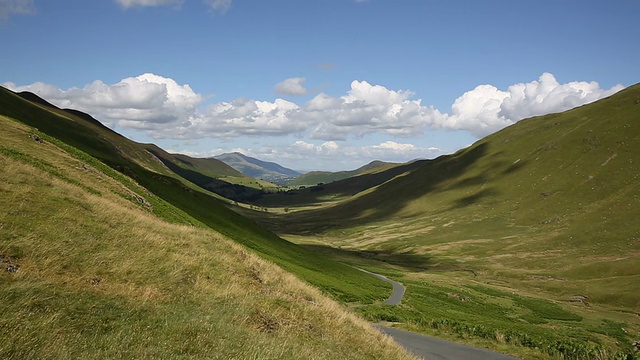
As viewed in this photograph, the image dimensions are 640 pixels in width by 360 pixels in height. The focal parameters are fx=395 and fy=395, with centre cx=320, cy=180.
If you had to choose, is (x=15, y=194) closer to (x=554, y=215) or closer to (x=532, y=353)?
(x=532, y=353)

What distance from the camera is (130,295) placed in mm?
15633

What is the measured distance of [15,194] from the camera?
21.5m

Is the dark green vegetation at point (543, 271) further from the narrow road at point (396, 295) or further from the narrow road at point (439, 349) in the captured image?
the narrow road at point (439, 349)

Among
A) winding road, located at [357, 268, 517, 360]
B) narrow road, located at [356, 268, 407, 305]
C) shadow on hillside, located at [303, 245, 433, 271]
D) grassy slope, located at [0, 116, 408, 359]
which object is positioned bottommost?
shadow on hillside, located at [303, 245, 433, 271]

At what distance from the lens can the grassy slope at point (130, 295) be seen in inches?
444

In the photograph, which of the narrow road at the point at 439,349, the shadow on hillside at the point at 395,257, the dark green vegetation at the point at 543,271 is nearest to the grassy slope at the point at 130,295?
the narrow road at the point at 439,349

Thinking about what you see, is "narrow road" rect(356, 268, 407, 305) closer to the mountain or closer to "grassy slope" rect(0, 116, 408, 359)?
the mountain

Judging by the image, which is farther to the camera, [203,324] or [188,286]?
[188,286]

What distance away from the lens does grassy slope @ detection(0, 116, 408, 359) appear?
1129 centimetres

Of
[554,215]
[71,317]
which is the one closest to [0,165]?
[71,317]

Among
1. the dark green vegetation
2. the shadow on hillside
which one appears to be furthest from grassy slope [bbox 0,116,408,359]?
the shadow on hillside

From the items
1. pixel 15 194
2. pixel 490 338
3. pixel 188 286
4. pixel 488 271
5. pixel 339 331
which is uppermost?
pixel 15 194

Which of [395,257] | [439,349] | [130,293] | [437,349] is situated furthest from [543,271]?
[130,293]

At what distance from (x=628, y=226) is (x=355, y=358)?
539ft
